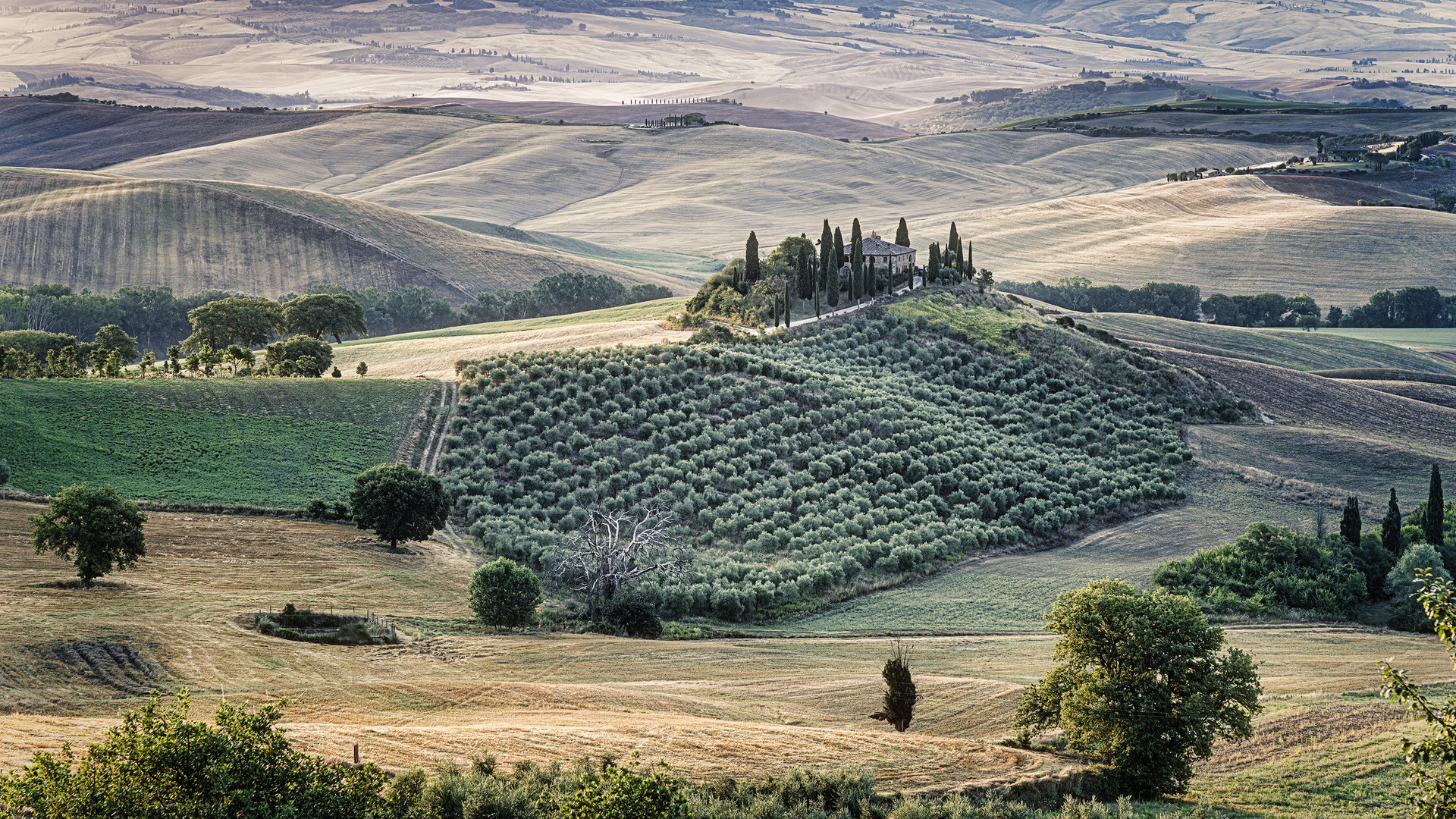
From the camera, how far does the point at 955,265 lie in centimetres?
9944

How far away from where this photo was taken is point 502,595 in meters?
41.1

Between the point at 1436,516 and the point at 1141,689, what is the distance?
3798 cm

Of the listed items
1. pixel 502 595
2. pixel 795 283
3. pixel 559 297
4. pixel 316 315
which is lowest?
pixel 502 595

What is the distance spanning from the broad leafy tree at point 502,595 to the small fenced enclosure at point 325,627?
324 cm

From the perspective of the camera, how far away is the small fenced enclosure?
3734cm

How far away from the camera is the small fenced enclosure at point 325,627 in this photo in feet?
123

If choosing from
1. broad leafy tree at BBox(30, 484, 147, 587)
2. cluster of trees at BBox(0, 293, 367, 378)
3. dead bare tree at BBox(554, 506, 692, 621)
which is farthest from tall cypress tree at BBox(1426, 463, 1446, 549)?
cluster of trees at BBox(0, 293, 367, 378)

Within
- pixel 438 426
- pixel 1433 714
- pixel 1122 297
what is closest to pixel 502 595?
pixel 438 426

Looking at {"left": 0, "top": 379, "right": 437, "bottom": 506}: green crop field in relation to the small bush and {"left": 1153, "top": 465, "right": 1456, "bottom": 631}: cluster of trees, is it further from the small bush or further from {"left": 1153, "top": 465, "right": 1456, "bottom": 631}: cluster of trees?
{"left": 1153, "top": 465, "right": 1456, "bottom": 631}: cluster of trees

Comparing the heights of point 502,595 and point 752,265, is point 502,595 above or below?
below

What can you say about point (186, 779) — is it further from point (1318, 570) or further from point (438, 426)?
point (1318, 570)

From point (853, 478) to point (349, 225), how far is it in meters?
103

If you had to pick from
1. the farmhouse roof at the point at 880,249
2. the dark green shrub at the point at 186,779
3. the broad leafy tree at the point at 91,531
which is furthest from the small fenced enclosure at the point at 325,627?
the farmhouse roof at the point at 880,249

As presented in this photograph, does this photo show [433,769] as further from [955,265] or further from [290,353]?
[955,265]
